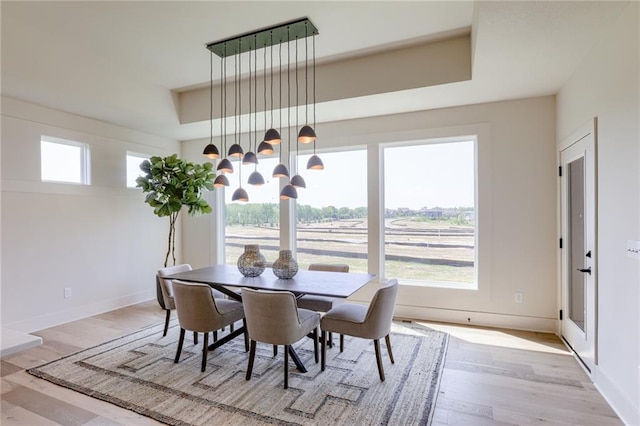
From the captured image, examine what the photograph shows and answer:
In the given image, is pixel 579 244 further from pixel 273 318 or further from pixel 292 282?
pixel 273 318

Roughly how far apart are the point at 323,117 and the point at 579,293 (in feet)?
11.8

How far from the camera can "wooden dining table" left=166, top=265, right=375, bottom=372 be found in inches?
110

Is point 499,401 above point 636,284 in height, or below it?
below

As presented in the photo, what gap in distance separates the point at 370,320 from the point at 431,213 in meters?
2.32

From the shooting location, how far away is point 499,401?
2.49 m

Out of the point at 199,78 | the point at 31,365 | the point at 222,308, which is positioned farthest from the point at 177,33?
the point at 31,365

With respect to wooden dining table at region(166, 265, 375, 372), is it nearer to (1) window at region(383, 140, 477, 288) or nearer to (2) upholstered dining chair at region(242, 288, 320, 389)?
(2) upholstered dining chair at region(242, 288, 320, 389)

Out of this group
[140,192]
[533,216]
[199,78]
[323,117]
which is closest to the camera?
[533,216]

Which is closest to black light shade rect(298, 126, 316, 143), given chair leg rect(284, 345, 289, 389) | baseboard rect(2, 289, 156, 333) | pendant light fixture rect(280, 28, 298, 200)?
pendant light fixture rect(280, 28, 298, 200)

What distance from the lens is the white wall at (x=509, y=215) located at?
3.90 m

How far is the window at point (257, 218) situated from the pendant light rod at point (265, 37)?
7.10 ft

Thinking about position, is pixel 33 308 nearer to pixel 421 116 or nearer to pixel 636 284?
pixel 421 116

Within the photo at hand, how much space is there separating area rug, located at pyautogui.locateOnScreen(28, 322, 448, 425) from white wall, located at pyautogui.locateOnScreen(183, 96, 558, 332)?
0.82m

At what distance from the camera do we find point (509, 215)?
160 inches
